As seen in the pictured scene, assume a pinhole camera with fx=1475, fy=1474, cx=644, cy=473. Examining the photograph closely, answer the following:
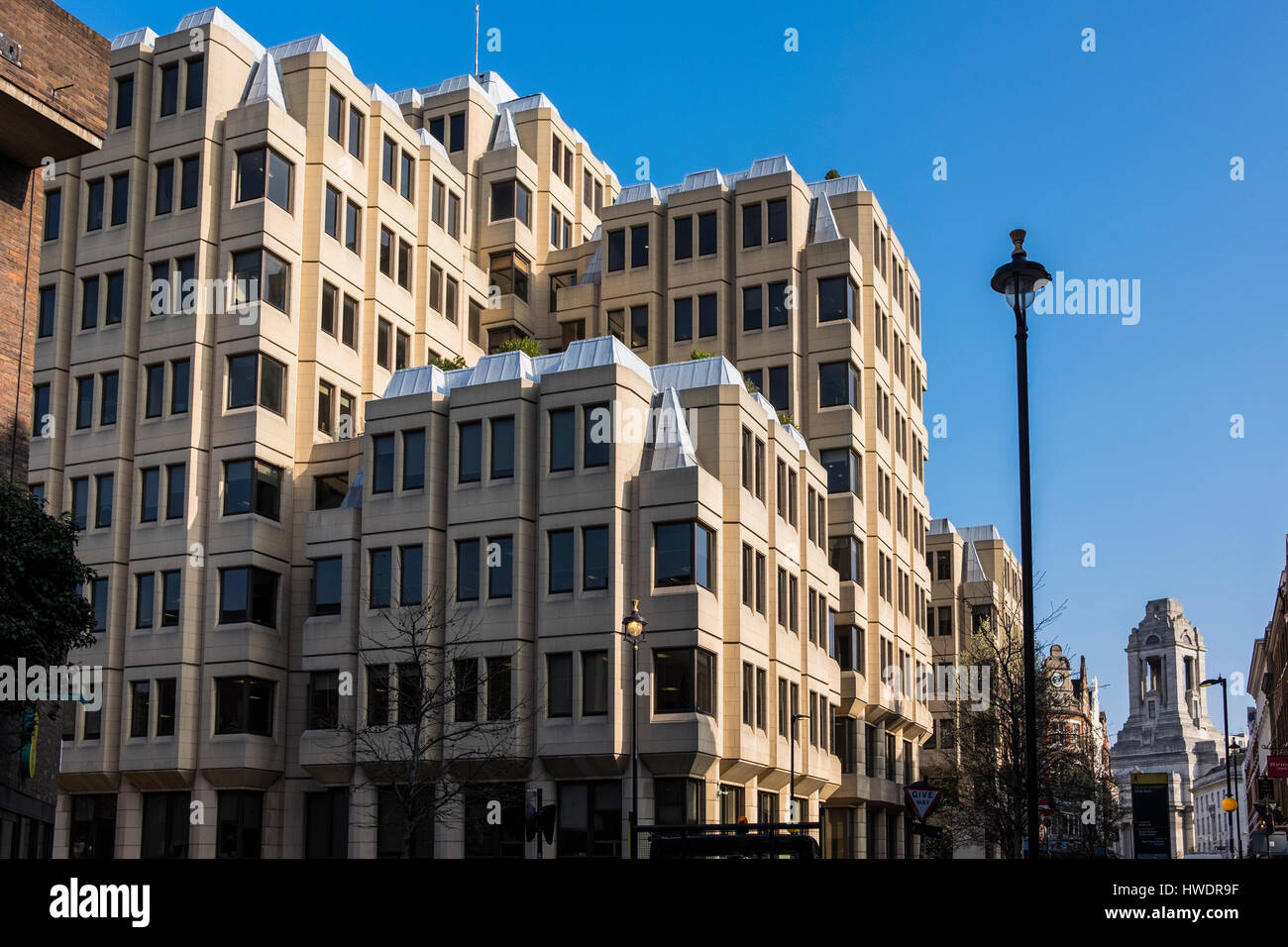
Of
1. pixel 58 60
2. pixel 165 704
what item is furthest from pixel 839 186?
pixel 58 60

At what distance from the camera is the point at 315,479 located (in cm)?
5619

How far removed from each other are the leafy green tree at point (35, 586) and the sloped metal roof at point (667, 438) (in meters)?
25.9

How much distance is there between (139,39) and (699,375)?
86.3 feet

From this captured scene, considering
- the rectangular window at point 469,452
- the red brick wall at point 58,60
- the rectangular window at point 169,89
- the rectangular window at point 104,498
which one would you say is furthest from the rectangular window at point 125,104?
the red brick wall at point 58,60

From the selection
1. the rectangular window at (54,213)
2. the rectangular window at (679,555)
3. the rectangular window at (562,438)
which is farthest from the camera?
the rectangular window at (54,213)

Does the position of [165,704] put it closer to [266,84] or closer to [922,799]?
[266,84]

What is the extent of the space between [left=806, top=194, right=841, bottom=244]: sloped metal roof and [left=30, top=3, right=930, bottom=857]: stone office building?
38 centimetres

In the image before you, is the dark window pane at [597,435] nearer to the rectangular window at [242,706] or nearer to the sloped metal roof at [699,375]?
the sloped metal roof at [699,375]

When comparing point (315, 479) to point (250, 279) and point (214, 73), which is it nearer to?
point (250, 279)

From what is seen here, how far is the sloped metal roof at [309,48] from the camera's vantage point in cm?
5962

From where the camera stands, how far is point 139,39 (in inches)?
2288

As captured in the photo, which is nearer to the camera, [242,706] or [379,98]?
[242,706]
